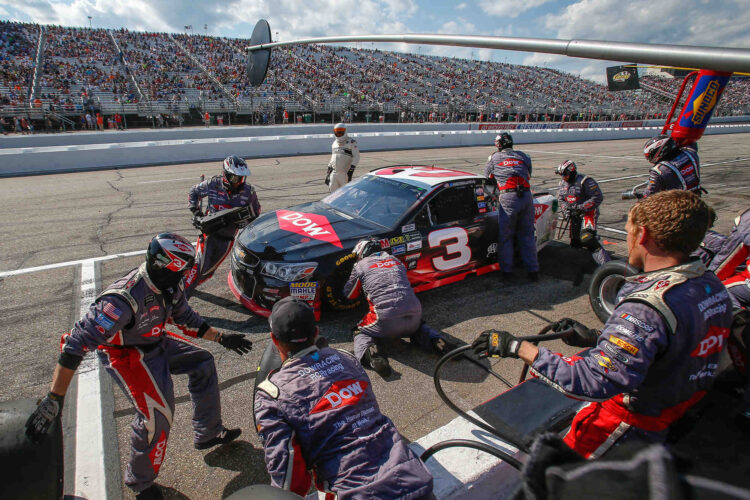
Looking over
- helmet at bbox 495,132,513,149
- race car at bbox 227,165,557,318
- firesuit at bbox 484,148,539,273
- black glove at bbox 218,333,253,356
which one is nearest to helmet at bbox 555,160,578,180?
race car at bbox 227,165,557,318

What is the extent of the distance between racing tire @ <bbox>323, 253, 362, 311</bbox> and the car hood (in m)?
0.14

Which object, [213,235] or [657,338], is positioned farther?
[213,235]

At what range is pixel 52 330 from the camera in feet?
13.3

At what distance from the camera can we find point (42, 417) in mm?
1963

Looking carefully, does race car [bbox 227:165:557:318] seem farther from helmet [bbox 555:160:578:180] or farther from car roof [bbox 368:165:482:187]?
helmet [bbox 555:160:578:180]

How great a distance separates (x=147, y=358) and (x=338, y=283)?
2017 mm

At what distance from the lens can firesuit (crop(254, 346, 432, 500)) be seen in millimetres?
1702

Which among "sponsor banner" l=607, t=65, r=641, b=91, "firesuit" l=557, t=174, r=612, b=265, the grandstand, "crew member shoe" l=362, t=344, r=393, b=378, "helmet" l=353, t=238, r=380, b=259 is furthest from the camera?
the grandstand

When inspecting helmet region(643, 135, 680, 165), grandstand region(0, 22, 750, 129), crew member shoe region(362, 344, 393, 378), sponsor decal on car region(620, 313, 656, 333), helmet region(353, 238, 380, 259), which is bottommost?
crew member shoe region(362, 344, 393, 378)

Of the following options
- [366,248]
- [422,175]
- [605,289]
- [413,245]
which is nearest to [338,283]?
[366,248]

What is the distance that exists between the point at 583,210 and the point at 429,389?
4616 mm

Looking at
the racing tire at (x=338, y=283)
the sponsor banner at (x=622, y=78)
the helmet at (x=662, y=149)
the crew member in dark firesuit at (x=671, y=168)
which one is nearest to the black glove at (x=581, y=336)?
the racing tire at (x=338, y=283)

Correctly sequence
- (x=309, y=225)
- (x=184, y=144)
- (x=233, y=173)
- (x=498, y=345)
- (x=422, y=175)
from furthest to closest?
(x=184, y=144) → (x=422, y=175) → (x=233, y=173) → (x=309, y=225) → (x=498, y=345)

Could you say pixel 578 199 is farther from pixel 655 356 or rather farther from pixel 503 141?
pixel 655 356
